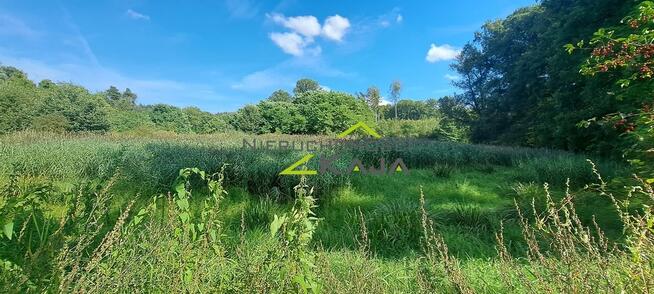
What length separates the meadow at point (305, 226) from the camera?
1631 mm

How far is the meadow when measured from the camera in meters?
1.63

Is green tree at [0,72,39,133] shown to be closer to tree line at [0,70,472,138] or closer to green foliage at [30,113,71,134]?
tree line at [0,70,472,138]

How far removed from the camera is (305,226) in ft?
5.54

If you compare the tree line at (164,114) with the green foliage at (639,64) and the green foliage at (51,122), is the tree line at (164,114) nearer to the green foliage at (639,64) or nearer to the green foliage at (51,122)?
the green foliage at (51,122)

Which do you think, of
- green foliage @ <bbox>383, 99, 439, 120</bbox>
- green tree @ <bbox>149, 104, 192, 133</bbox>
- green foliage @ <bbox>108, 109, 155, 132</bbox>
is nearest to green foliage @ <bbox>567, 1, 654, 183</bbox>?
green foliage @ <bbox>108, 109, 155, 132</bbox>

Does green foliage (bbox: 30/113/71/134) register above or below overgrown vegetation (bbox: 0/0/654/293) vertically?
above

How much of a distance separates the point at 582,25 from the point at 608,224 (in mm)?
9867

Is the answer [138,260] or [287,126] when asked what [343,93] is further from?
[138,260]

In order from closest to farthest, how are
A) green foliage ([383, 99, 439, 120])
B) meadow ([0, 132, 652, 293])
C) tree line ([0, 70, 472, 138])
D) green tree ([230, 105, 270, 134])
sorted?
1. meadow ([0, 132, 652, 293])
2. tree line ([0, 70, 472, 138])
3. green tree ([230, 105, 270, 134])
4. green foliage ([383, 99, 439, 120])

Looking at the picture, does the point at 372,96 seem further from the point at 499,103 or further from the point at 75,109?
the point at 75,109

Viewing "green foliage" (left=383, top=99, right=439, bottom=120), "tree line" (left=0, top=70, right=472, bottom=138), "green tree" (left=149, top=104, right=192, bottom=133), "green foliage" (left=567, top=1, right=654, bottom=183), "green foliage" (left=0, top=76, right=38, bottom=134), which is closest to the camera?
"green foliage" (left=567, top=1, right=654, bottom=183)

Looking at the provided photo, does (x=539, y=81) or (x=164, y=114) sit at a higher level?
(x=539, y=81)

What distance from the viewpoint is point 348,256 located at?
2.73m

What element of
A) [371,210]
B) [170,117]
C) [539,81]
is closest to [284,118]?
[170,117]
